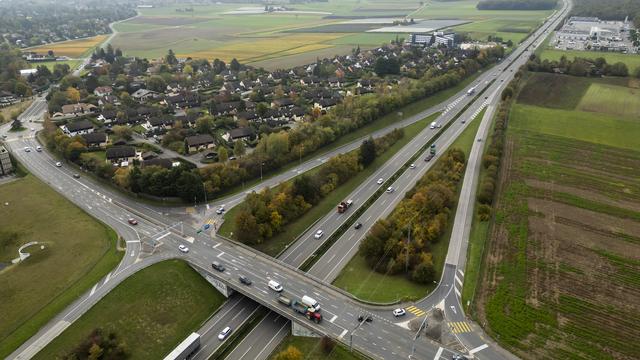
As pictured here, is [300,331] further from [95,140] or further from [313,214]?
[95,140]

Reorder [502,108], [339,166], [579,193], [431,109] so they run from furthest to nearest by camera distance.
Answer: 1. [431,109]
2. [502,108]
3. [339,166]
4. [579,193]

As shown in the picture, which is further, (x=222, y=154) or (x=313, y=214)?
(x=222, y=154)

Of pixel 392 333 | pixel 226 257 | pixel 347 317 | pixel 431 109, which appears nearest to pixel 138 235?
pixel 226 257

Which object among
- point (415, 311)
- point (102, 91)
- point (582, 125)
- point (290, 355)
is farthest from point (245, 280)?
point (102, 91)

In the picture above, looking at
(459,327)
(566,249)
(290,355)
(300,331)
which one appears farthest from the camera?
(566,249)

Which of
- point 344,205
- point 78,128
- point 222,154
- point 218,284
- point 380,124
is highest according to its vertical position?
point 78,128

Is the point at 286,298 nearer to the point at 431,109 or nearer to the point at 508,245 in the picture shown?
the point at 508,245

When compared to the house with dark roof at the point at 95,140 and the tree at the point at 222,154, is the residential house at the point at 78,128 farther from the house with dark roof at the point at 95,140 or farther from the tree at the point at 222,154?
the tree at the point at 222,154
